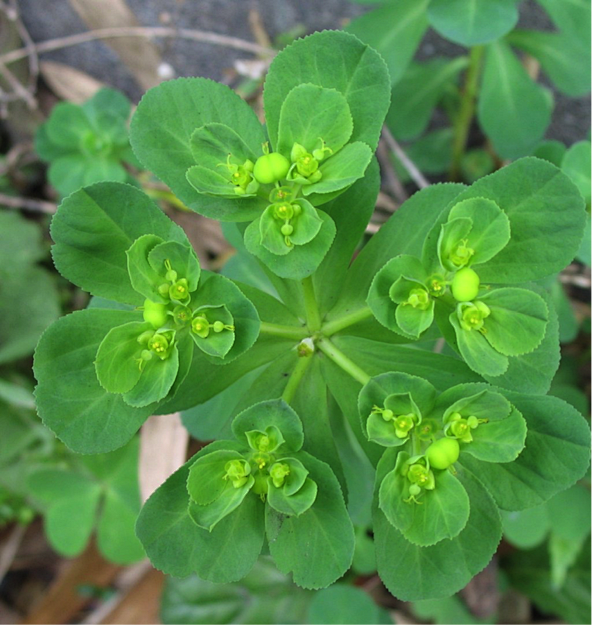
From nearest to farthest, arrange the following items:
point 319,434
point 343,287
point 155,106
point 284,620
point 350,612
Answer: point 155,106
point 319,434
point 343,287
point 350,612
point 284,620

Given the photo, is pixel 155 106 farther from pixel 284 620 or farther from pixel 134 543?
pixel 284 620

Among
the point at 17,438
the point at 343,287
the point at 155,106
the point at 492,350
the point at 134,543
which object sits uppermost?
the point at 155,106

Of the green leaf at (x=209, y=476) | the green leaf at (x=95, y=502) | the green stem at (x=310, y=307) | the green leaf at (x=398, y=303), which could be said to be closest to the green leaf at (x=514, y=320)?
the green leaf at (x=398, y=303)

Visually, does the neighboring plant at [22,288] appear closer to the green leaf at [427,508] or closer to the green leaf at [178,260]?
the green leaf at [178,260]

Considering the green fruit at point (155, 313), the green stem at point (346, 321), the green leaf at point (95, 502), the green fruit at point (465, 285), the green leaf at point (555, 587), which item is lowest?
the green leaf at point (555, 587)

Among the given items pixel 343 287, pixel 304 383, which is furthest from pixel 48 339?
pixel 343 287

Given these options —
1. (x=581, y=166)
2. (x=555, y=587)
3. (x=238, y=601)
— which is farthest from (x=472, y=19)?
(x=238, y=601)
